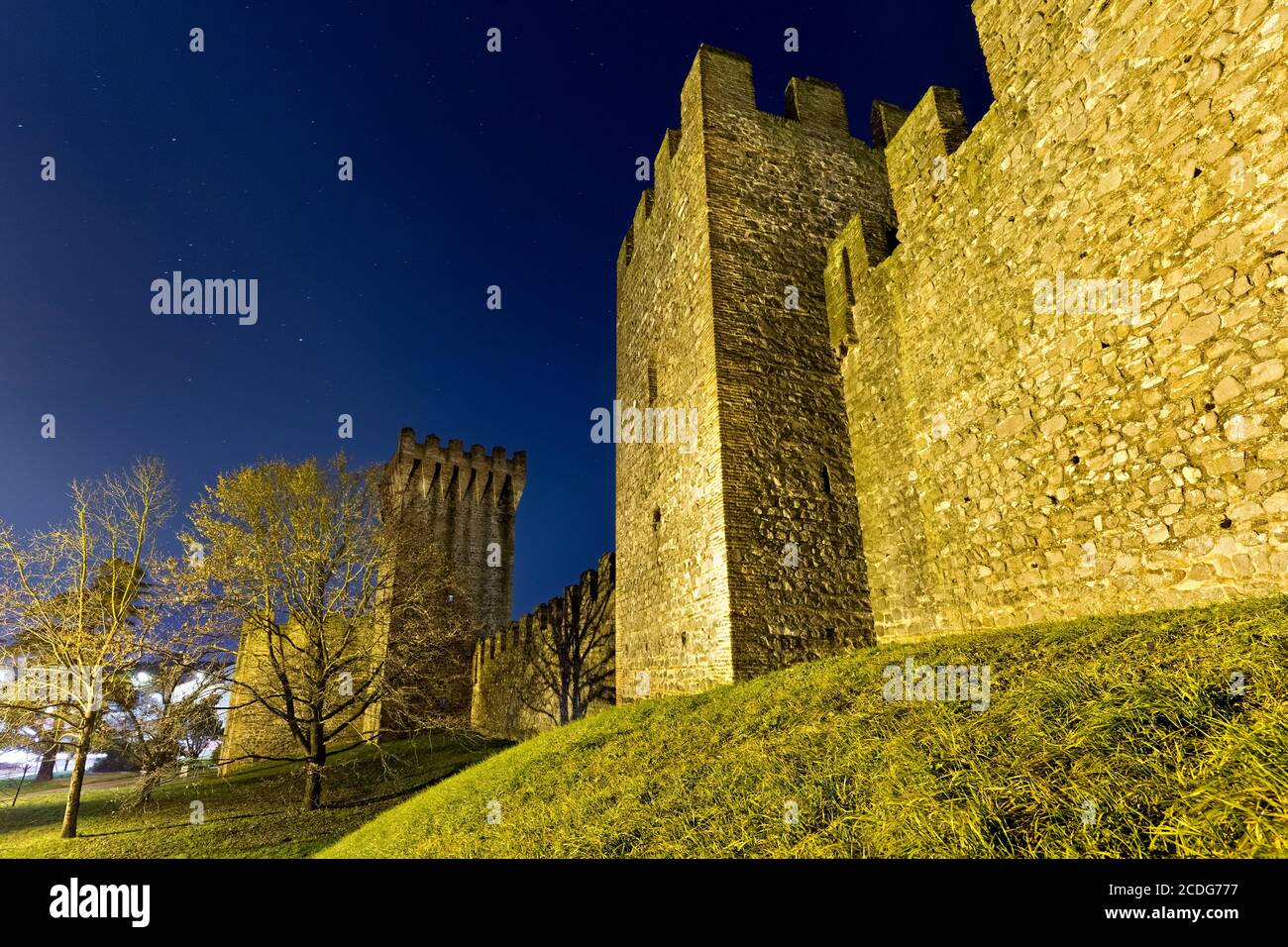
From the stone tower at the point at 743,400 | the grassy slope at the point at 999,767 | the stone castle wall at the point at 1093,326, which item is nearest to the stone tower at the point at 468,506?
the stone tower at the point at 743,400

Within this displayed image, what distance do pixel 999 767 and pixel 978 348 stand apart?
15.7ft

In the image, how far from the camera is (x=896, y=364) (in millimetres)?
8219

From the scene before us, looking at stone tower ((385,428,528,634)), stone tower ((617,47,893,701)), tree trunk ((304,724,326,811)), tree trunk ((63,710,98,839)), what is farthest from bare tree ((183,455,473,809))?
stone tower ((385,428,528,634))

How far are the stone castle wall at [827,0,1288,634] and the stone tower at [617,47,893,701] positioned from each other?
1.60m

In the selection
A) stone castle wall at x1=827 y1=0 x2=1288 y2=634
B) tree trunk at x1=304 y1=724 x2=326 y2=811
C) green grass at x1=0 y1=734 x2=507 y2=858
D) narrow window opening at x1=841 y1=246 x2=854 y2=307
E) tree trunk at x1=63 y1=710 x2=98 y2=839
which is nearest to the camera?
stone castle wall at x1=827 y1=0 x2=1288 y2=634

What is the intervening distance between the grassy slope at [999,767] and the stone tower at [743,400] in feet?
9.04

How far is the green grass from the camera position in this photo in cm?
1227

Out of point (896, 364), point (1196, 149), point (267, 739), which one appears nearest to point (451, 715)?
point (267, 739)

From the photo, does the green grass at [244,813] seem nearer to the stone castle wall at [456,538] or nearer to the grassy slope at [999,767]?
the stone castle wall at [456,538]

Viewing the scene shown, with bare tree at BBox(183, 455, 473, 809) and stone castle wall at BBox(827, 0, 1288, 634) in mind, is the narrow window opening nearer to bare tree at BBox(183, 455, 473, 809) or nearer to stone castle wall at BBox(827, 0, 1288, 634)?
stone castle wall at BBox(827, 0, 1288, 634)

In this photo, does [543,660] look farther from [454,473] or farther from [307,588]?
[454,473]

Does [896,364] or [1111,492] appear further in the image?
[896,364]
